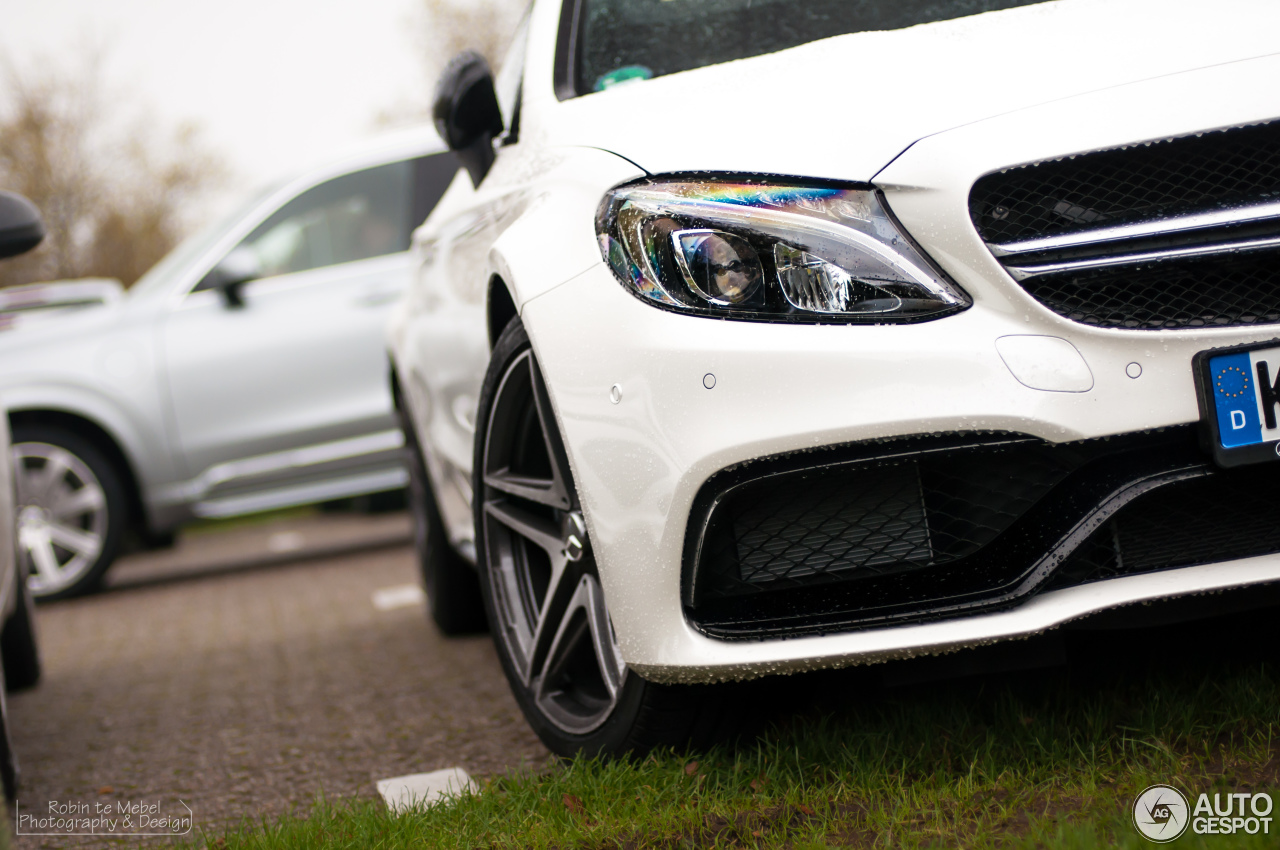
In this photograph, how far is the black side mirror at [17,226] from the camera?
2.79 meters

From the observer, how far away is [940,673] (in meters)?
1.99

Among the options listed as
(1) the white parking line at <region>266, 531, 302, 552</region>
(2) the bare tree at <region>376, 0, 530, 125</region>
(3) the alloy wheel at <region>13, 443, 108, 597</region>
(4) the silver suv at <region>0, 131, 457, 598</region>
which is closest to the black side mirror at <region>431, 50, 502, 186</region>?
(4) the silver suv at <region>0, 131, 457, 598</region>

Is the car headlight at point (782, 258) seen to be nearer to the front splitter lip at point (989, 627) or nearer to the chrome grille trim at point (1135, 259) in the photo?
the chrome grille trim at point (1135, 259)

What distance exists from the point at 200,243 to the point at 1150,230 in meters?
5.67

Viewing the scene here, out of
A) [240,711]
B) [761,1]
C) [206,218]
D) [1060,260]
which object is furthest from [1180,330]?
[206,218]

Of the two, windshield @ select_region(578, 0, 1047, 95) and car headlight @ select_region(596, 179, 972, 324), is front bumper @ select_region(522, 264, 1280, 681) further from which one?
windshield @ select_region(578, 0, 1047, 95)

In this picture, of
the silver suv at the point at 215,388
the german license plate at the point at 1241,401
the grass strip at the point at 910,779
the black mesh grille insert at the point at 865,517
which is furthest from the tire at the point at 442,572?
the german license plate at the point at 1241,401

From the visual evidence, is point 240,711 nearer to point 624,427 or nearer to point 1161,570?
point 624,427

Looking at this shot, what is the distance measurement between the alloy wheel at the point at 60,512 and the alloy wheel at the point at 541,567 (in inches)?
177

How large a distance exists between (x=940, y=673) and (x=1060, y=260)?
2.14ft

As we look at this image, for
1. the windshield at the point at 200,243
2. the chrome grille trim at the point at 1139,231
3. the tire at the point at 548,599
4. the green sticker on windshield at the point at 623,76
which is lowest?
the tire at the point at 548,599

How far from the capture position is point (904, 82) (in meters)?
1.94

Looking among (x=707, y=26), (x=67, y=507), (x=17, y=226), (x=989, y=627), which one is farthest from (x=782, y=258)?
(x=67, y=507)

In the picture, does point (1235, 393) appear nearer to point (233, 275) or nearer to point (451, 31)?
point (233, 275)
